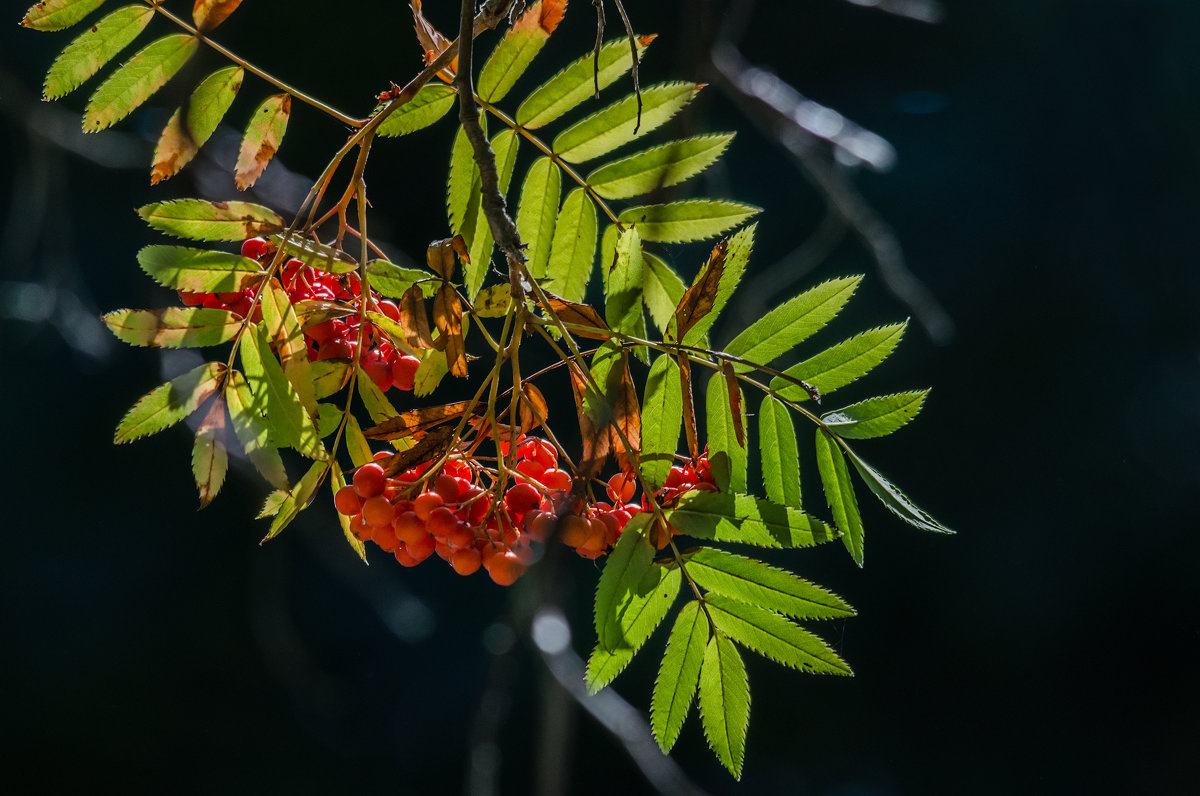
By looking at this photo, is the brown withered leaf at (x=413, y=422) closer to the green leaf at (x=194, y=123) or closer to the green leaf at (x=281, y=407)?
the green leaf at (x=281, y=407)

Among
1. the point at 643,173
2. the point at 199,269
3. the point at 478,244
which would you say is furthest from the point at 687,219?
the point at 199,269

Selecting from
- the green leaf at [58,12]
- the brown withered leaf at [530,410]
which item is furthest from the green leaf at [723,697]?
the green leaf at [58,12]

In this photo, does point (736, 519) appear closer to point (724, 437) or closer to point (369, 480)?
point (724, 437)

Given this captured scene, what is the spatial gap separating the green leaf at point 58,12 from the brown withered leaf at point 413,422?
380 millimetres

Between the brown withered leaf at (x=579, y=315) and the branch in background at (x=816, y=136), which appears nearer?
the brown withered leaf at (x=579, y=315)

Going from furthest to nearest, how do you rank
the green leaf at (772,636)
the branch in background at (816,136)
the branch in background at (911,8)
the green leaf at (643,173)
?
1. the branch in background at (816,136)
2. the branch in background at (911,8)
3. the green leaf at (643,173)
4. the green leaf at (772,636)

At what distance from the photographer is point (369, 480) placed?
688 millimetres

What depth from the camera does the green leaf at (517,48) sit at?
72 centimetres

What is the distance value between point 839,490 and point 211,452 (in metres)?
0.48

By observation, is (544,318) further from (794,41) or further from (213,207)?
(794,41)

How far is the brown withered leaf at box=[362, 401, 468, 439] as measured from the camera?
0.71m

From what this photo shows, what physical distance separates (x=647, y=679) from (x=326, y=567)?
3.51 feet

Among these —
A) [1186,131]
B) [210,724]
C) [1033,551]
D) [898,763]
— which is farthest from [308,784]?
[1186,131]

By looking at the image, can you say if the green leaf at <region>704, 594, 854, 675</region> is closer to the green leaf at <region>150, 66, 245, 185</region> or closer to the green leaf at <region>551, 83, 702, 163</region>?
the green leaf at <region>551, 83, 702, 163</region>
